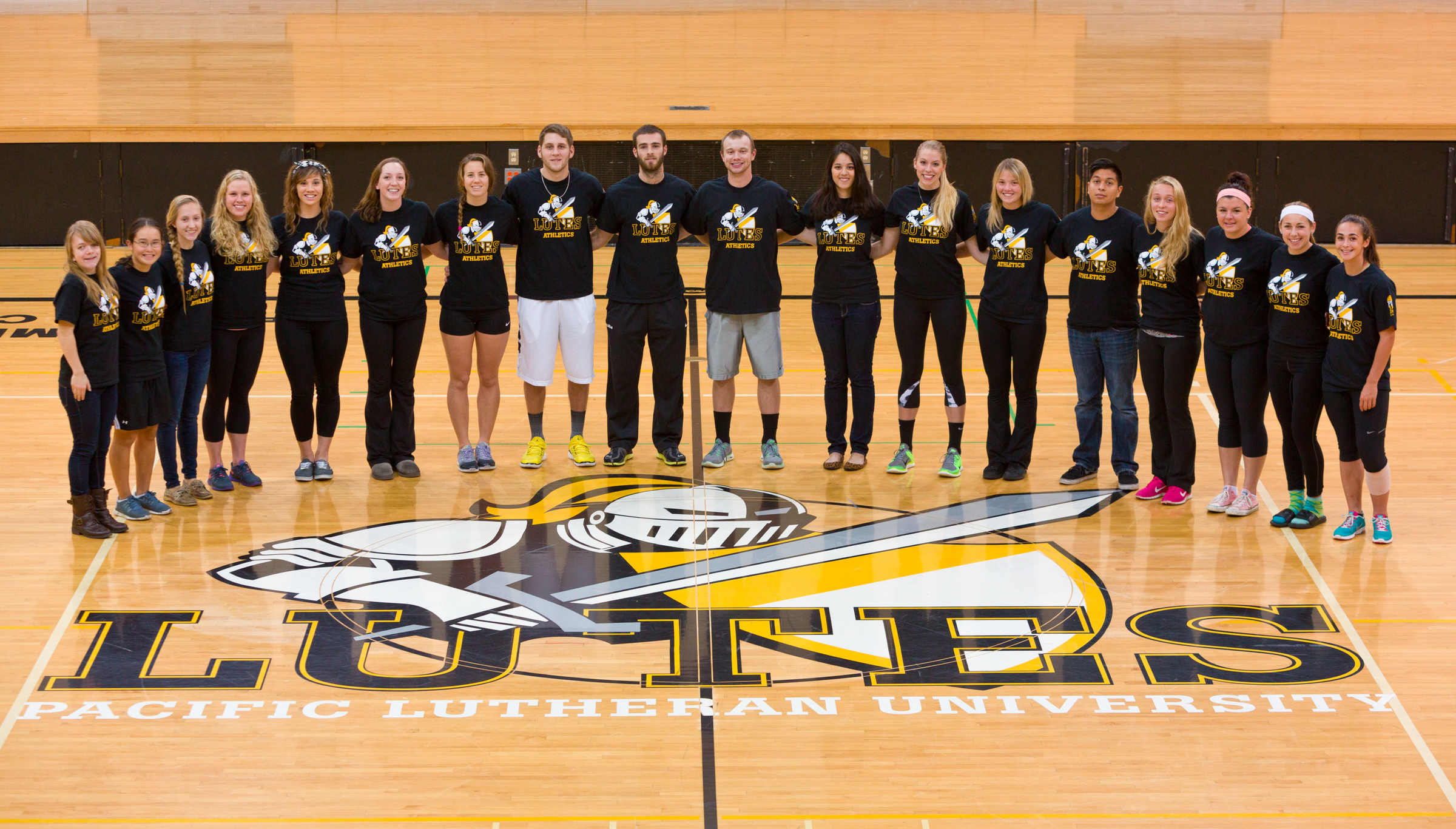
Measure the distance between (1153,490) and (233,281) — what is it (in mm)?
3819

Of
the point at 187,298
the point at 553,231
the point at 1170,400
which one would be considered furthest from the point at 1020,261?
the point at 187,298

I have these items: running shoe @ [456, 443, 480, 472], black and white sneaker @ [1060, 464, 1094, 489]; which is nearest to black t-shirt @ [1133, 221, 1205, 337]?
black and white sneaker @ [1060, 464, 1094, 489]

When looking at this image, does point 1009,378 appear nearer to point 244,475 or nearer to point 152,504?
point 244,475

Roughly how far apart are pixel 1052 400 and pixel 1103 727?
3.73m

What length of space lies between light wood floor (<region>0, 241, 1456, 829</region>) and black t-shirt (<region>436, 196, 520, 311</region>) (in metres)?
0.85

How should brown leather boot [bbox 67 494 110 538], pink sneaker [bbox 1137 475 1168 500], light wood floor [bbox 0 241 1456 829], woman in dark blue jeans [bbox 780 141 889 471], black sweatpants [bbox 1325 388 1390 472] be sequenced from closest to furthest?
1. light wood floor [bbox 0 241 1456 829]
2. black sweatpants [bbox 1325 388 1390 472]
3. brown leather boot [bbox 67 494 110 538]
4. pink sneaker [bbox 1137 475 1168 500]
5. woman in dark blue jeans [bbox 780 141 889 471]

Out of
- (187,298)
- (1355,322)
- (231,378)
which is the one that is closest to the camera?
(1355,322)

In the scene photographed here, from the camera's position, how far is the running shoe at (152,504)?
5.12m

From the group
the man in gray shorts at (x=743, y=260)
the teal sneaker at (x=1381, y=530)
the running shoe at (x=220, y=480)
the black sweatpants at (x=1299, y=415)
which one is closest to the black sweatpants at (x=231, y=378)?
the running shoe at (x=220, y=480)

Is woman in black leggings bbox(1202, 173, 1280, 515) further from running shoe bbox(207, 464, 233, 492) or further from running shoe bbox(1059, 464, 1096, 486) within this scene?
running shoe bbox(207, 464, 233, 492)

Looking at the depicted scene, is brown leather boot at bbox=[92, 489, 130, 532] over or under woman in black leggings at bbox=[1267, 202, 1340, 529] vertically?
under

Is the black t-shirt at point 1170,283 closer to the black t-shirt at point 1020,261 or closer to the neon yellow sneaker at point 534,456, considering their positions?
the black t-shirt at point 1020,261

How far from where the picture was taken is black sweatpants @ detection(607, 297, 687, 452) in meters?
5.79

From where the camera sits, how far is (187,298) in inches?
198
